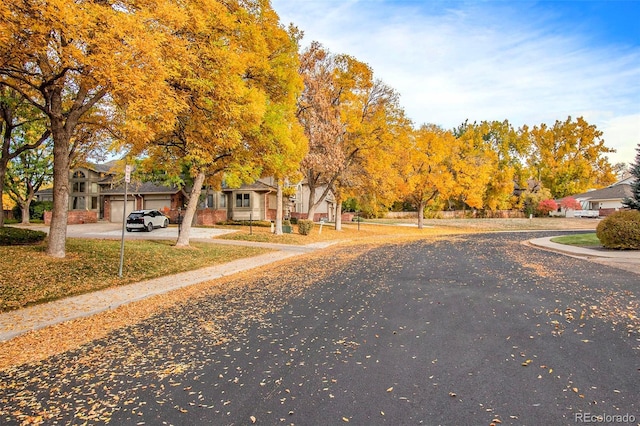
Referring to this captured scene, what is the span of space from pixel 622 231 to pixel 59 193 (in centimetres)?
2189

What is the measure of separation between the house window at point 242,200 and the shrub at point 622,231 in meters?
29.1

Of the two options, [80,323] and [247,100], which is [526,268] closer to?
[247,100]

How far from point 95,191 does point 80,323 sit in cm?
4385

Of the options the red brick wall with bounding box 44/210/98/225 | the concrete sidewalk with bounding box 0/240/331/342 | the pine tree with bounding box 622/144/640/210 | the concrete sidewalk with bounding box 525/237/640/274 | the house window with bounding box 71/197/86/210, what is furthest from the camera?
the house window with bounding box 71/197/86/210

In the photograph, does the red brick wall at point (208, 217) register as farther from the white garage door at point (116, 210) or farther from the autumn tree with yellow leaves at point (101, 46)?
the autumn tree with yellow leaves at point (101, 46)

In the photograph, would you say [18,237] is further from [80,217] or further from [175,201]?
[80,217]

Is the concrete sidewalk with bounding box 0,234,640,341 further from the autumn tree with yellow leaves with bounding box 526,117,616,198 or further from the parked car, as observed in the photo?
the autumn tree with yellow leaves with bounding box 526,117,616,198

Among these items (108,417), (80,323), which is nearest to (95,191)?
(80,323)

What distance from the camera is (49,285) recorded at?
888 centimetres

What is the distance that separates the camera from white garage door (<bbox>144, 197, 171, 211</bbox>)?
38.9m

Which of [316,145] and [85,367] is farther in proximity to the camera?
[316,145]

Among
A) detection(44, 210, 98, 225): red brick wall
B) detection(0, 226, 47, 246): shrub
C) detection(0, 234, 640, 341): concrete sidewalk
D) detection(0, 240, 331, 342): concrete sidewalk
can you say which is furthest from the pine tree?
detection(44, 210, 98, 225): red brick wall

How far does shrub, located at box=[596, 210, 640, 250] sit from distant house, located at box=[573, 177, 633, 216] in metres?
43.4

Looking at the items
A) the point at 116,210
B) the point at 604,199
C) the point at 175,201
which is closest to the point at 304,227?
the point at 175,201
